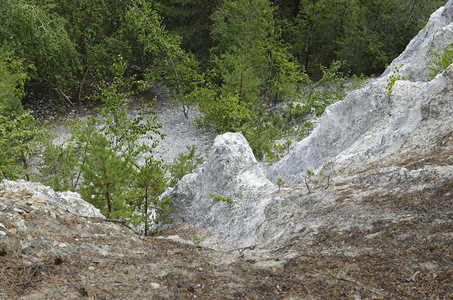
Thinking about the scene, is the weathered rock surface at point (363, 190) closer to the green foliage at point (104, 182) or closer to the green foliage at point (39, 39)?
the green foliage at point (104, 182)

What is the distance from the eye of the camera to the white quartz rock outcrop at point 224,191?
854cm

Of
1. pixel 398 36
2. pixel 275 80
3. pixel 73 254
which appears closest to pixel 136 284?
pixel 73 254

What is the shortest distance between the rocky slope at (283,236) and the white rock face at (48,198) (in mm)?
36

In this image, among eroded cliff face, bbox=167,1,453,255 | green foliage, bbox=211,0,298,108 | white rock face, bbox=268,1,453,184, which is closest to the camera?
eroded cliff face, bbox=167,1,453,255

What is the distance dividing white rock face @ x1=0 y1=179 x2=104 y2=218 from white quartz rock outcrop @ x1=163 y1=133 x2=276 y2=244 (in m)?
3.07

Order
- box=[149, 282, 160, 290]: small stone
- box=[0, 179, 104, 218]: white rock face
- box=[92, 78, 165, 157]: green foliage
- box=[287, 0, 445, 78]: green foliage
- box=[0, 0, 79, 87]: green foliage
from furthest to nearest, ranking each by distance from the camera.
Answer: box=[287, 0, 445, 78]: green foliage < box=[0, 0, 79, 87]: green foliage < box=[92, 78, 165, 157]: green foliage < box=[0, 179, 104, 218]: white rock face < box=[149, 282, 160, 290]: small stone

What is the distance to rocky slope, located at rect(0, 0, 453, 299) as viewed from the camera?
4129 millimetres

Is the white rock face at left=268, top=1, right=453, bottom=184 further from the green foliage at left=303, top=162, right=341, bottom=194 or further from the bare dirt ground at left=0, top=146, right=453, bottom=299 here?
the bare dirt ground at left=0, top=146, right=453, bottom=299

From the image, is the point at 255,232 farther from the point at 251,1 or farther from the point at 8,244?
the point at 251,1

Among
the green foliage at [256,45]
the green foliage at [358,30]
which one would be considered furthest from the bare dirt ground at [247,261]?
the green foliage at [358,30]

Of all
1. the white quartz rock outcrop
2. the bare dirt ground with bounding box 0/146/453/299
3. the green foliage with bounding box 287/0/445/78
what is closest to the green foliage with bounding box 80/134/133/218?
the white quartz rock outcrop

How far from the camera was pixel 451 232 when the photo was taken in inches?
174

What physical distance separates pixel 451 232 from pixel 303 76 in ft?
60.6

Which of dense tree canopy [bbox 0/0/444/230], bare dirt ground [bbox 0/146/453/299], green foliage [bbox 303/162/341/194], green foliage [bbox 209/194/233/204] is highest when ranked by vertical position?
dense tree canopy [bbox 0/0/444/230]
